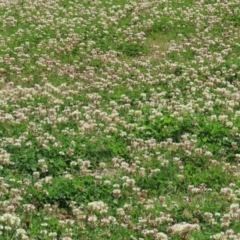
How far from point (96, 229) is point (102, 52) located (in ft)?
38.0

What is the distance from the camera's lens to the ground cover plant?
1059 cm

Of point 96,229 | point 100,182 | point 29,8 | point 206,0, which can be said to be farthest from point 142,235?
point 206,0

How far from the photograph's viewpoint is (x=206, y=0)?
27.2m

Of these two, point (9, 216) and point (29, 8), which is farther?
point (29, 8)

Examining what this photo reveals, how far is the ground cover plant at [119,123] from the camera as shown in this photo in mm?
10586

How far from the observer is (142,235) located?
33.0ft

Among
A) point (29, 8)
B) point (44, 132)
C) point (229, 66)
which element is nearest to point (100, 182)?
point (44, 132)

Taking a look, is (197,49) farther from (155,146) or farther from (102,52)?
(155,146)

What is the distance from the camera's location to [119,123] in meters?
14.8

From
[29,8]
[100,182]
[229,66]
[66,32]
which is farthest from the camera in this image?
[29,8]

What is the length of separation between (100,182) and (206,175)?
2.32 metres

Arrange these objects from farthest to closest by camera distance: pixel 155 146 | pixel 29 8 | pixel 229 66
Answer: pixel 29 8, pixel 229 66, pixel 155 146

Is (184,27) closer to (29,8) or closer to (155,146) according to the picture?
(29,8)

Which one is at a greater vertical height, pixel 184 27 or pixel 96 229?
pixel 96 229
